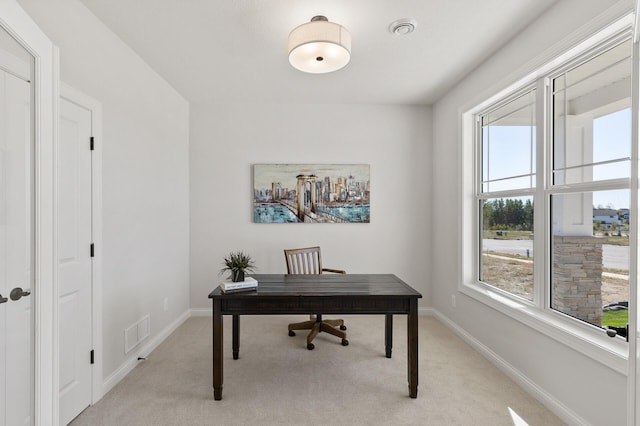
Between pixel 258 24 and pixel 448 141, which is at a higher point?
pixel 258 24

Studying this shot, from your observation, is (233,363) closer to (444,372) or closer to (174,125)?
(444,372)

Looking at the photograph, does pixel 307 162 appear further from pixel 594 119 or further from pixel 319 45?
pixel 594 119

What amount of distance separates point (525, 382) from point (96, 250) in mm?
3266

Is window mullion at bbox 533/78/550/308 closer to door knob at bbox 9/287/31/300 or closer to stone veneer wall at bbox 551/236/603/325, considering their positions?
stone veneer wall at bbox 551/236/603/325

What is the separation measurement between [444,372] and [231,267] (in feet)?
6.36

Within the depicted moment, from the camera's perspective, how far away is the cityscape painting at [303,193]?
4008mm

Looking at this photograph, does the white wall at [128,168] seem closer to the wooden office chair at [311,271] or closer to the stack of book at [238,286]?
the stack of book at [238,286]

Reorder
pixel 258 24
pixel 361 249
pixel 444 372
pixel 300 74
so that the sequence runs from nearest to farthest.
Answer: pixel 258 24 < pixel 444 372 < pixel 300 74 < pixel 361 249

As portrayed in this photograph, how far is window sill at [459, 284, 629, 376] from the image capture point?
66.7 inches

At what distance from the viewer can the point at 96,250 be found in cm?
224

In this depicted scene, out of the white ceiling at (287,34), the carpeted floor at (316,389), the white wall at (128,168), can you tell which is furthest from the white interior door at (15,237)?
the white ceiling at (287,34)

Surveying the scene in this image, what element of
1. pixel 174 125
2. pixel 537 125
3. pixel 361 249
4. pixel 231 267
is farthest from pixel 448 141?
pixel 174 125

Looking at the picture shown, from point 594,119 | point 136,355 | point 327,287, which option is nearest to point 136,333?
point 136,355

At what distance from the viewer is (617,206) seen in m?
1.83
